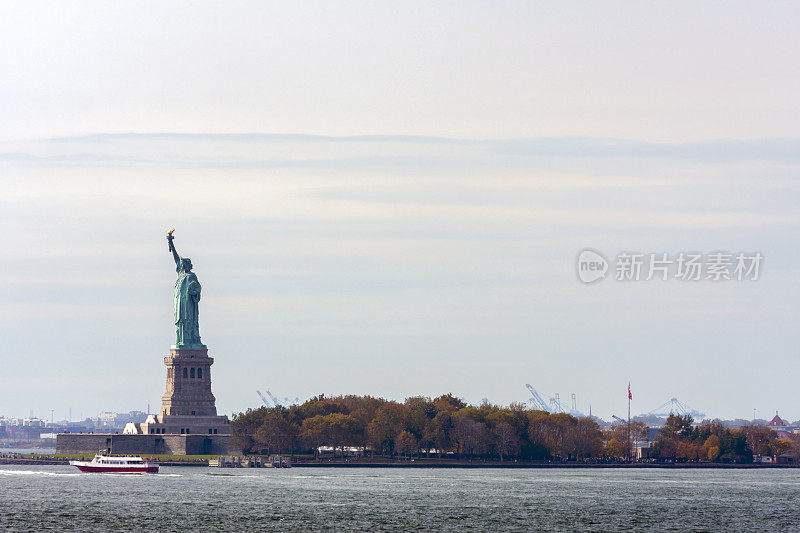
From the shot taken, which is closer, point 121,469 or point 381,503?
point 381,503

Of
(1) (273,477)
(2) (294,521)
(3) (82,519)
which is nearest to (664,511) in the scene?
(2) (294,521)

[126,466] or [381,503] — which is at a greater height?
[126,466]

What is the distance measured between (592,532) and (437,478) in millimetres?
75313

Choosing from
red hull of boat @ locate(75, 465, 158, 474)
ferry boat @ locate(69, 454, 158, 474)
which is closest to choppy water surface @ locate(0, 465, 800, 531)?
red hull of boat @ locate(75, 465, 158, 474)

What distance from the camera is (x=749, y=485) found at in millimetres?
187250

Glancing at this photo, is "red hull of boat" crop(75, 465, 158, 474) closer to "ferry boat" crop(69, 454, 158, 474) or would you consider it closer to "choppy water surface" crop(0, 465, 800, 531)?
"ferry boat" crop(69, 454, 158, 474)

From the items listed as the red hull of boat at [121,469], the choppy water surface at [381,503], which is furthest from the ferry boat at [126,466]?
the choppy water surface at [381,503]

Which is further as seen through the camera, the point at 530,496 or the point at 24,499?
the point at 530,496

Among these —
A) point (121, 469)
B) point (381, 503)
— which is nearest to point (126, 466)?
point (121, 469)

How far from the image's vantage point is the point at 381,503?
142 meters

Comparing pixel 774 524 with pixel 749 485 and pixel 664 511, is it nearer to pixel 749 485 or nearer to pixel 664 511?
pixel 664 511

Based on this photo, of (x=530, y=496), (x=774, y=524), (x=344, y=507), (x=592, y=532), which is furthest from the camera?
(x=530, y=496)

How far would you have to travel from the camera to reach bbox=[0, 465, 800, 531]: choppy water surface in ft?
397

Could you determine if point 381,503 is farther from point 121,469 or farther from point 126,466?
point 121,469
